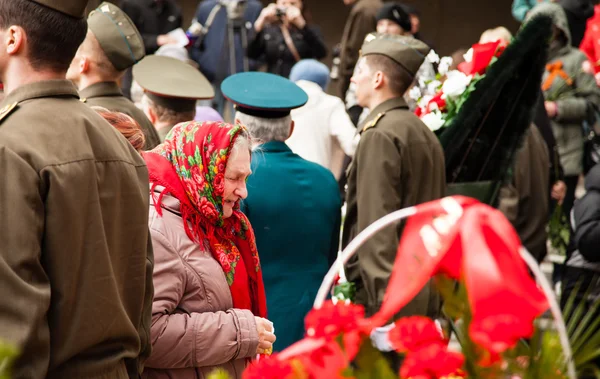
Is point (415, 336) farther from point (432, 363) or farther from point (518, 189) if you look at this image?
point (518, 189)

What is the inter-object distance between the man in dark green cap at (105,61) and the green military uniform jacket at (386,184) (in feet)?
3.78

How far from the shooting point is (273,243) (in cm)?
443

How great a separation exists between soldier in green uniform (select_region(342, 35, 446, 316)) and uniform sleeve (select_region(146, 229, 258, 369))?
1475mm

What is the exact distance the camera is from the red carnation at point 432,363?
1.49 meters

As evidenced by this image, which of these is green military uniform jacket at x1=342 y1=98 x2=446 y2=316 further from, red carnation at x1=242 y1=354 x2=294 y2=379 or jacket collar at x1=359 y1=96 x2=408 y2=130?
red carnation at x1=242 y1=354 x2=294 y2=379

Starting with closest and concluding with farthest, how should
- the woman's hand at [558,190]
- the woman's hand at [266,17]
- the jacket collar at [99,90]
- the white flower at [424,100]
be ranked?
the jacket collar at [99,90]
the white flower at [424,100]
the woman's hand at [558,190]
the woman's hand at [266,17]

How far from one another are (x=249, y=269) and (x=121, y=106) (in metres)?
1.88

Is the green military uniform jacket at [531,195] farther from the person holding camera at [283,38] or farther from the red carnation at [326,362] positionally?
the red carnation at [326,362]

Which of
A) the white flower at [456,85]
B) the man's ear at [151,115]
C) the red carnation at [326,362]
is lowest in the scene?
the man's ear at [151,115]

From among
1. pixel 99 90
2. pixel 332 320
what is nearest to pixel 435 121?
pixel 99 90

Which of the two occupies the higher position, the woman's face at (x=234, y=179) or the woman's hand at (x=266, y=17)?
the woman's face at (x=234, y=179)

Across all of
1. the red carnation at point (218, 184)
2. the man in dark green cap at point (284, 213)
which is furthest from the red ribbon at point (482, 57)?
the red carnation at point (218, 184)

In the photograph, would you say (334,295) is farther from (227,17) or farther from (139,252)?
(227,17)

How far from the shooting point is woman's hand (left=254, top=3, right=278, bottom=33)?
10234mm
